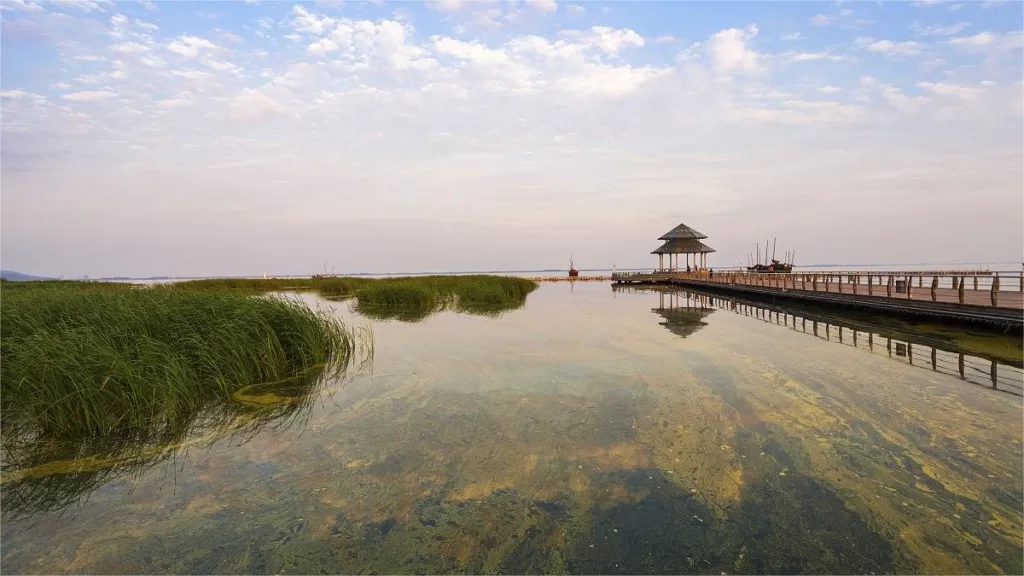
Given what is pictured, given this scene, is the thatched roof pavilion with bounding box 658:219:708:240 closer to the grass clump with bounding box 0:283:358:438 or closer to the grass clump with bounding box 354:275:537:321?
the grass clump with bounding box 354:275:537:321

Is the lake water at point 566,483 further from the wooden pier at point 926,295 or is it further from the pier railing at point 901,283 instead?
the pier railing at point 901,283

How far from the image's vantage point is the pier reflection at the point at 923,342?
765 cm

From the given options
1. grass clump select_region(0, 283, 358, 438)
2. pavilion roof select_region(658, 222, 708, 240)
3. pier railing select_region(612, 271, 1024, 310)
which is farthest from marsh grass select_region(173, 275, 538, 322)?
pavilion roof select_region(658, 222, 708, 240)

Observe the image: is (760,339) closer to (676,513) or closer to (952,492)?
(952,492)

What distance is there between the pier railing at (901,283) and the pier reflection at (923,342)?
74.4 inches

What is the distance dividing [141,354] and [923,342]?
14956mm

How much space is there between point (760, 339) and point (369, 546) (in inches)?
445

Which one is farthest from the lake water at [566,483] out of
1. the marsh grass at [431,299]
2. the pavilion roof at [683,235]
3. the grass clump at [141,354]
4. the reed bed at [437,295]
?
the pavilion roof at [683,235]

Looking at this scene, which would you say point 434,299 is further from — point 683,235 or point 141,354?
point 683,235

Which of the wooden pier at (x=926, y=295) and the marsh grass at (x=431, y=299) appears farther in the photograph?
the marsh grass at (x=431, y=299)

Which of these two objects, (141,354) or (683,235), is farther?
(683,235)

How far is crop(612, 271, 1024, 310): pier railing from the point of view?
13953 millimetres

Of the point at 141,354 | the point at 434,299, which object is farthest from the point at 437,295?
the point at 141,354

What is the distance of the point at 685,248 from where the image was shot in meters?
40.2
